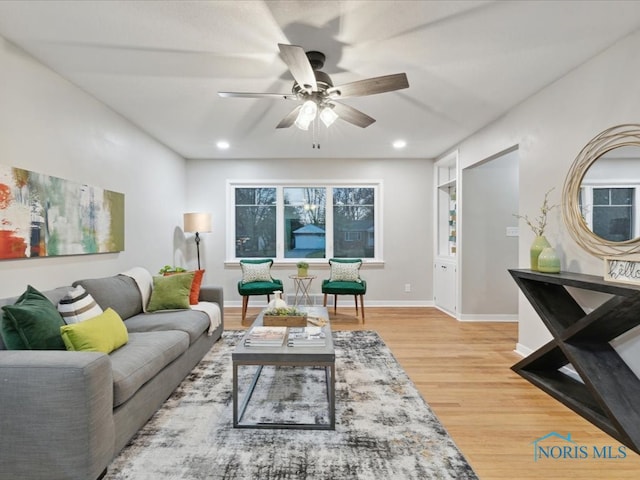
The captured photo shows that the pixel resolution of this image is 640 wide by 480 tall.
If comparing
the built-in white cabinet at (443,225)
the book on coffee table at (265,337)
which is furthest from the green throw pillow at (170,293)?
the built-in white cabinet at (443,225)

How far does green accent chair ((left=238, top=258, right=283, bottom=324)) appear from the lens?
455cm

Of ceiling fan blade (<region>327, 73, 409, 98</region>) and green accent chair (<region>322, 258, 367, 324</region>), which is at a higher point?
ceiling fan blade (<region>327, 73, 409, 98</region>)

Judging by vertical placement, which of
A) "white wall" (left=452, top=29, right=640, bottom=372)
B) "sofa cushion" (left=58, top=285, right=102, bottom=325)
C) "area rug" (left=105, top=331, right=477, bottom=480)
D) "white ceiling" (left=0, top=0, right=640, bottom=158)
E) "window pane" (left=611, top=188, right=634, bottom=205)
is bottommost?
"area rug" (left=105, top=331, right=477, bottom=480)

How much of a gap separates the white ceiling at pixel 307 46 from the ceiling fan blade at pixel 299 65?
30cm

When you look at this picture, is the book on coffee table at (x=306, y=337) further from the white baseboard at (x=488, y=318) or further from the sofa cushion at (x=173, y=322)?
the white baseboard at (x=488, y=318)

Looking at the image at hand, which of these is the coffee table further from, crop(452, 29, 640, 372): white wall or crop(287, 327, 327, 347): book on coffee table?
crop(452, 29, 640, 372): white wall

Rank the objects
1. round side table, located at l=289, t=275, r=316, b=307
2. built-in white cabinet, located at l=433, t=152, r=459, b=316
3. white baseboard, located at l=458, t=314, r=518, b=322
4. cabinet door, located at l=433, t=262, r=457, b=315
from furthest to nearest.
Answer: round side table, located at l=289, t=275, r=316, b=307
built-in white cabinet, located at l=433, t=152, r=459, b=316
cabinet door, located at l=433, t=262, r=457, b=315
white baseboard, located at l=458, t=314, r=518, b=322

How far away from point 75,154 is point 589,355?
13.8 feet

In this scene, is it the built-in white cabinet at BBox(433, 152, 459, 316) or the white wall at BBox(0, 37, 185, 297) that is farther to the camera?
the built-in white cabinet at BBox(433, 152, 459, 316)

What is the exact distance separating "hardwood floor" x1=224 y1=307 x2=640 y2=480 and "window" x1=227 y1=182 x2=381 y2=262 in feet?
6.17

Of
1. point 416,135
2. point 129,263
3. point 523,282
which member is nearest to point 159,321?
point 129,263

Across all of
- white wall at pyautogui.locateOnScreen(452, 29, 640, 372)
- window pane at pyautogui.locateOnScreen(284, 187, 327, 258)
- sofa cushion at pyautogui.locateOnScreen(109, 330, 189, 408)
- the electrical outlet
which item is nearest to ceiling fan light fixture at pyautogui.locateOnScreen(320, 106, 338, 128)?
white wall at pyautogui.locateOnScreen(452, 29, 640, 372)

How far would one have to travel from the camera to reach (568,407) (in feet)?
7.30

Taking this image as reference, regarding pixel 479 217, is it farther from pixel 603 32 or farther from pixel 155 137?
pixel 155 137
